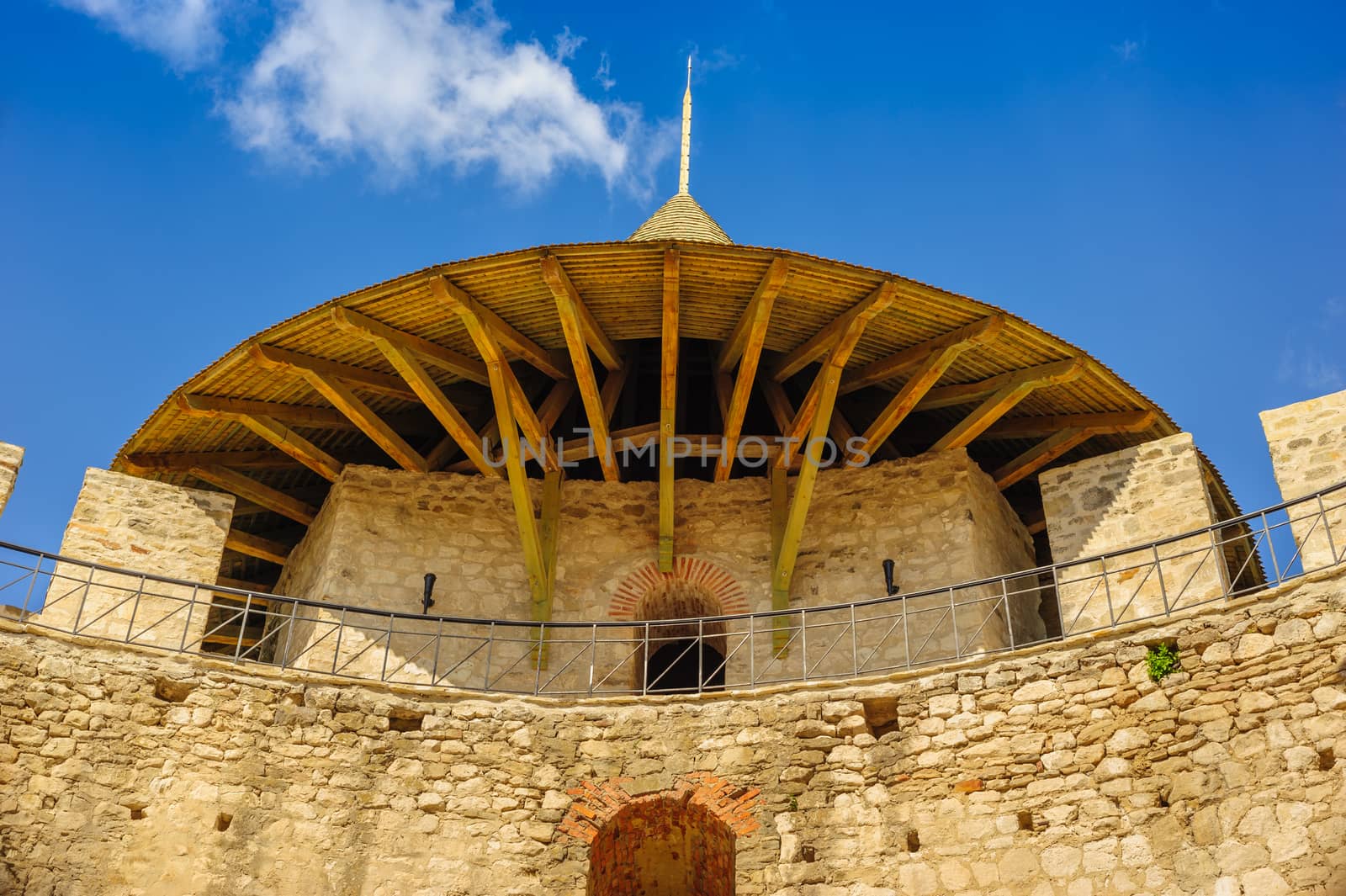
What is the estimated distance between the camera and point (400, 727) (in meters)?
12.3

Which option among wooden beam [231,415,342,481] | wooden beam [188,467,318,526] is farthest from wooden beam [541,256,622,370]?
wooden beam [188,467,318,526]

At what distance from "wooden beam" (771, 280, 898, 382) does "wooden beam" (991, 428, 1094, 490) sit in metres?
2.71

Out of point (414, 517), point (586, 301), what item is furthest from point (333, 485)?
point (586, 301)

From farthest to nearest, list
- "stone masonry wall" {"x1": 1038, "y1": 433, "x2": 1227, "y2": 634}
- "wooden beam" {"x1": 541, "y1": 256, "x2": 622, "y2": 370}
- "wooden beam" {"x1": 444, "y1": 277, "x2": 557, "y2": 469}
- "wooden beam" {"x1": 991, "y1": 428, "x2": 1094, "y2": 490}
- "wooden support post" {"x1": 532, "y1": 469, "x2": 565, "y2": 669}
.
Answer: "wooden beam" {"x1": 991, "y1": 428, "x2": 1094, "y2": 490} < "wooden support post" {"x1": 532, "y1": 469, "x2": 565, "y2": 669} < "wooden beam" {"x1": 444, "y1": 277, "x2": 557, "y2": 469} < "wooden beam" {"x1": 541, "y1": 256, "x2": 622, "y2": 370} < "stone masonry wall" {"x1": 1038, "y1": 433, "x2": 1227, "y2": 634}

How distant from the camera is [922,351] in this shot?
14.8 metres

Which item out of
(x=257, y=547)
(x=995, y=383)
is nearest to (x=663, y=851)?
(x=995, y=383)

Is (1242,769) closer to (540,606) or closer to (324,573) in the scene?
(540,606)

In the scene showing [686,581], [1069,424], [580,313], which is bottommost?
[686,581]

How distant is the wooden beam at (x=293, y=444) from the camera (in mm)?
15578

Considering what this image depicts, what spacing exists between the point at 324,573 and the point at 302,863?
4.91 meters

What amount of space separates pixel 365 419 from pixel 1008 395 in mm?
6878

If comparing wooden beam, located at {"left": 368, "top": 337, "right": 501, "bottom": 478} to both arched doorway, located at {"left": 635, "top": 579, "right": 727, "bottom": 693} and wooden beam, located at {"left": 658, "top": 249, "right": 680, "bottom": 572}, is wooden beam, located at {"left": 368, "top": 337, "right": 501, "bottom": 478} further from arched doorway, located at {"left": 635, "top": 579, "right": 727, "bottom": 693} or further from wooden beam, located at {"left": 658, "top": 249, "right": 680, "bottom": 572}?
arched doorway, located at {"left": 635, "top": 579, "right": 727, "bottom": 693}

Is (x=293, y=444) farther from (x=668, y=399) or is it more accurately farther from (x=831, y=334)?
(x=831, y=334)

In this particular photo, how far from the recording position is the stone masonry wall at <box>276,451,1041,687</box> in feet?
49.6
